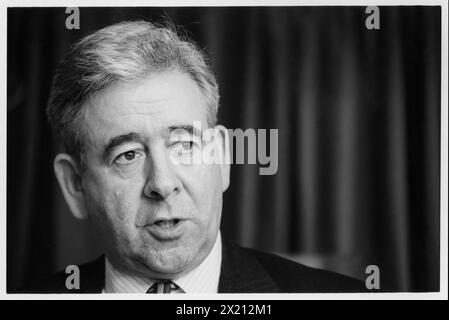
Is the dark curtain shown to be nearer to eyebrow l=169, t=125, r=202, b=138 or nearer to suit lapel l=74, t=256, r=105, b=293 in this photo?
suit lapel l=74, t=256, r=105, b=293

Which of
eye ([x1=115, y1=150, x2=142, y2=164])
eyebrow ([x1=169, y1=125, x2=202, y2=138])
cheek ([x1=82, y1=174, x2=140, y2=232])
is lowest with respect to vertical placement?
cheek ([x1=82, y1=174, x2=140, y2=232])

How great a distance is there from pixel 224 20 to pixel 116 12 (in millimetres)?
413

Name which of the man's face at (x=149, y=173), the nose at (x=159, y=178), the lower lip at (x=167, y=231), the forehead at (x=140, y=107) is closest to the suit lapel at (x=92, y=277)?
the man's face at (x=149, y=173)

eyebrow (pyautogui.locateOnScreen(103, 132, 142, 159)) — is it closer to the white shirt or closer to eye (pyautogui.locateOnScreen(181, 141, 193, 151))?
eye (pyautogui.locateOnScreen(181, 141, 193, 151))

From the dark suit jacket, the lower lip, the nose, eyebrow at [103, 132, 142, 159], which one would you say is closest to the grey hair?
eyebrow at [103, 132, 142, 159]

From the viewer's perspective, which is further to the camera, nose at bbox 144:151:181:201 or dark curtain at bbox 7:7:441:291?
dark curtain at bbox 7:7:441:291

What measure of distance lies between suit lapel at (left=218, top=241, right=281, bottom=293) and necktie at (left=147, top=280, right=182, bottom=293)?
0.18 meters

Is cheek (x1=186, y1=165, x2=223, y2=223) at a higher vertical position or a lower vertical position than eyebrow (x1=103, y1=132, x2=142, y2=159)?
lower

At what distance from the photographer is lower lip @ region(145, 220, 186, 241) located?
2037 millimetres

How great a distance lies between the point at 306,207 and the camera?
222cm

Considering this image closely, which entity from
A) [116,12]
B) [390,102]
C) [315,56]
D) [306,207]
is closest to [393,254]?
[306,207]

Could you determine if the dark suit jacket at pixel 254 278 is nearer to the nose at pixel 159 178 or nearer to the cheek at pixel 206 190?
the cheek at pixel 206 190

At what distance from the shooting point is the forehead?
2010mm

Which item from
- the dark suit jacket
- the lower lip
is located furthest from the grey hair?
the dark suit jacket
